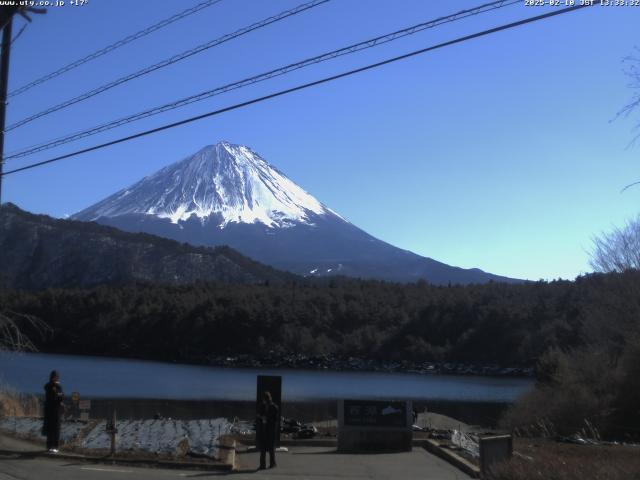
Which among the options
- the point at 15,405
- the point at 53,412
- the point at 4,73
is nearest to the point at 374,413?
the point at 53,412

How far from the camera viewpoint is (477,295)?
443 feet

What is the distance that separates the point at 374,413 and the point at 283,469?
3579 mm

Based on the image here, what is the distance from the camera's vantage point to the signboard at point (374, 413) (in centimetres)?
1831

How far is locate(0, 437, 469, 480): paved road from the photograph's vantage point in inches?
539

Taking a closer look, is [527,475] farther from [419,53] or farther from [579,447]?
[579,447]

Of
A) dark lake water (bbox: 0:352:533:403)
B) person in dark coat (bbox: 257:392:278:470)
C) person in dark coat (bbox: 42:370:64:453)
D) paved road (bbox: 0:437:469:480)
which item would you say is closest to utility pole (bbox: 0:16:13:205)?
person in dark coat (bbox: 42:370:64:453)

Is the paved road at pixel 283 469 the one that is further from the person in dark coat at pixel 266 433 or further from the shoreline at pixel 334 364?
the shoreline at pixel 334 364

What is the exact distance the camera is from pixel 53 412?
1594cm

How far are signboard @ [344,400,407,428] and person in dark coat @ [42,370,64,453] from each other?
19.6 feet

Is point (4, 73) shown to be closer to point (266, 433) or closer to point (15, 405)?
point (266, 433)

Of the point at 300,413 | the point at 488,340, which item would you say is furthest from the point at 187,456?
the point at 488,340

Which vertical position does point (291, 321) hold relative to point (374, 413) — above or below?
above

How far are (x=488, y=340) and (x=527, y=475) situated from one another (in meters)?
113

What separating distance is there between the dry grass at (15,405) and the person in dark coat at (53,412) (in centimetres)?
641
